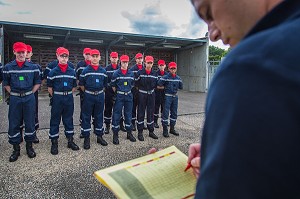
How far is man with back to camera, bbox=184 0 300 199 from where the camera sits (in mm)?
376

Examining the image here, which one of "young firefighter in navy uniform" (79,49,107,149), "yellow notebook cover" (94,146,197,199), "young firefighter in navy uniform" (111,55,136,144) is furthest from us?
"young firefighter in navy uniform" (111,55,136,144)

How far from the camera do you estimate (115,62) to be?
6.50 m

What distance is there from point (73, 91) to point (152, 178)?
4.09 metres

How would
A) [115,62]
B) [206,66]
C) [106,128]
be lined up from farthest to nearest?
[206,66] → [115,62] → [106,128]

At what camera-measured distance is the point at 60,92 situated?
4.50m

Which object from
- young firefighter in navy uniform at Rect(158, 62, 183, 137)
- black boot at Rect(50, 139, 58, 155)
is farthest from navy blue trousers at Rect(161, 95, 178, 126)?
black boot at Rect(50, 139, 58, 155)

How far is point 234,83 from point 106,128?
18.7ft

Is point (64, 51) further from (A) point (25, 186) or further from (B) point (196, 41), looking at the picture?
(B) point (196, 41)

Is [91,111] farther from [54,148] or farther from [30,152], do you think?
[30,152]

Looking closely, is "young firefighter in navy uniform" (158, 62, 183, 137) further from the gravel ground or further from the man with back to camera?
the man with back to camera

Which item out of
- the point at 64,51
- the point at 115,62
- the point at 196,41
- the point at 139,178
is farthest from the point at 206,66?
the point at 139,178

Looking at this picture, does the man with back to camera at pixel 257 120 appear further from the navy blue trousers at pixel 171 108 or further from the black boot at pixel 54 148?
the navy blue trousers at pixel 171 108

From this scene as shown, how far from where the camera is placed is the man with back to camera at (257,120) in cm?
38

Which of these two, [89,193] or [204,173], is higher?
[204,173]
